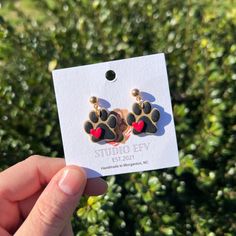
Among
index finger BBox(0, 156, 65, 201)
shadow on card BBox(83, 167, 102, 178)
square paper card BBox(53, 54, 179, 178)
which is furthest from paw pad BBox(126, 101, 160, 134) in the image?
index finger BBox(0, 156, 65, 201)

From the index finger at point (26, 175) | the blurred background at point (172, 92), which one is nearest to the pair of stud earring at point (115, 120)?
the index finger at point (26, 175)

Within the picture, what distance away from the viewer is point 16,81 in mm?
2568

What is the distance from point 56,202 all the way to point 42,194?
58 millimetres

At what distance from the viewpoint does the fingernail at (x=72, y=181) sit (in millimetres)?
1582

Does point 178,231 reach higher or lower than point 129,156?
lower

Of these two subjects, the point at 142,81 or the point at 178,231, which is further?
the point at 178,231

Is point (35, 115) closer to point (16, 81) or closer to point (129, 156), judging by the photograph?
point (16, 81)

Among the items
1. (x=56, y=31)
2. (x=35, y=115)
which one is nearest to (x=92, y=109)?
(x=35, y=115)

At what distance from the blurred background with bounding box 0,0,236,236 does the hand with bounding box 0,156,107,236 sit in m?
0.39

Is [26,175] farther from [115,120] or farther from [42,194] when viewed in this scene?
[115,120]

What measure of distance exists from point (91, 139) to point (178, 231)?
39.1 inches

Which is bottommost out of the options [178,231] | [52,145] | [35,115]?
[178,231]

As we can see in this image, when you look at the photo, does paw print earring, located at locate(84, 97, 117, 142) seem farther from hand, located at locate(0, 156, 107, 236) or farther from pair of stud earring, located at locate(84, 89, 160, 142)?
hand, located at locate(0, 156, 107, 236)

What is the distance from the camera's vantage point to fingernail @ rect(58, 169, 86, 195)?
1.58 meters
